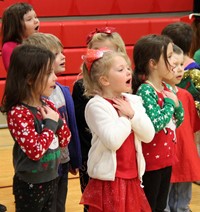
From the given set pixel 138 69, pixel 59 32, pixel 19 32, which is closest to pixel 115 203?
pixel 138 69

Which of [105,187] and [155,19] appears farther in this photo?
[155,19]

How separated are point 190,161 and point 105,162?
84 cm

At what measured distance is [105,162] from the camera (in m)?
2.52

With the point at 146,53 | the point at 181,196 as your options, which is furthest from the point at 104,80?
the point at 181,196

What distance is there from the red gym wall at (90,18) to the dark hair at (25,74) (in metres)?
3.39

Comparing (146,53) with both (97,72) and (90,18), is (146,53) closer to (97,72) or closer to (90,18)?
(97,72)

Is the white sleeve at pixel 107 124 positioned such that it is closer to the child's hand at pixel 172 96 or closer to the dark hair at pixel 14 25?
the child's hand at pixel 172 96

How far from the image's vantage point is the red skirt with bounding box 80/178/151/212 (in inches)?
99.8

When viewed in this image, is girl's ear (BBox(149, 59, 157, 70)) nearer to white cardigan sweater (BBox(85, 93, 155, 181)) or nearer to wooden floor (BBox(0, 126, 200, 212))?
white cardigan sweater (BBox(85, 93, 155, 181))

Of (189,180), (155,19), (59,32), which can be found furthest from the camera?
(155,19)

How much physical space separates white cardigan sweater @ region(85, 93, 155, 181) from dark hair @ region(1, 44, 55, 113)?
12.3 inches

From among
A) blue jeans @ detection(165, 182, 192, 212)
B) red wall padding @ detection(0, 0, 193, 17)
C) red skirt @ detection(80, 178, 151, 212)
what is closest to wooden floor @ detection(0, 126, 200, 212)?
blue jeans @ detection(165, 182, 192, 212)

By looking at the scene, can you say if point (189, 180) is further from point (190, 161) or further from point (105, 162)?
point (105, 162)

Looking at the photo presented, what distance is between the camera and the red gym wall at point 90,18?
6129mm
